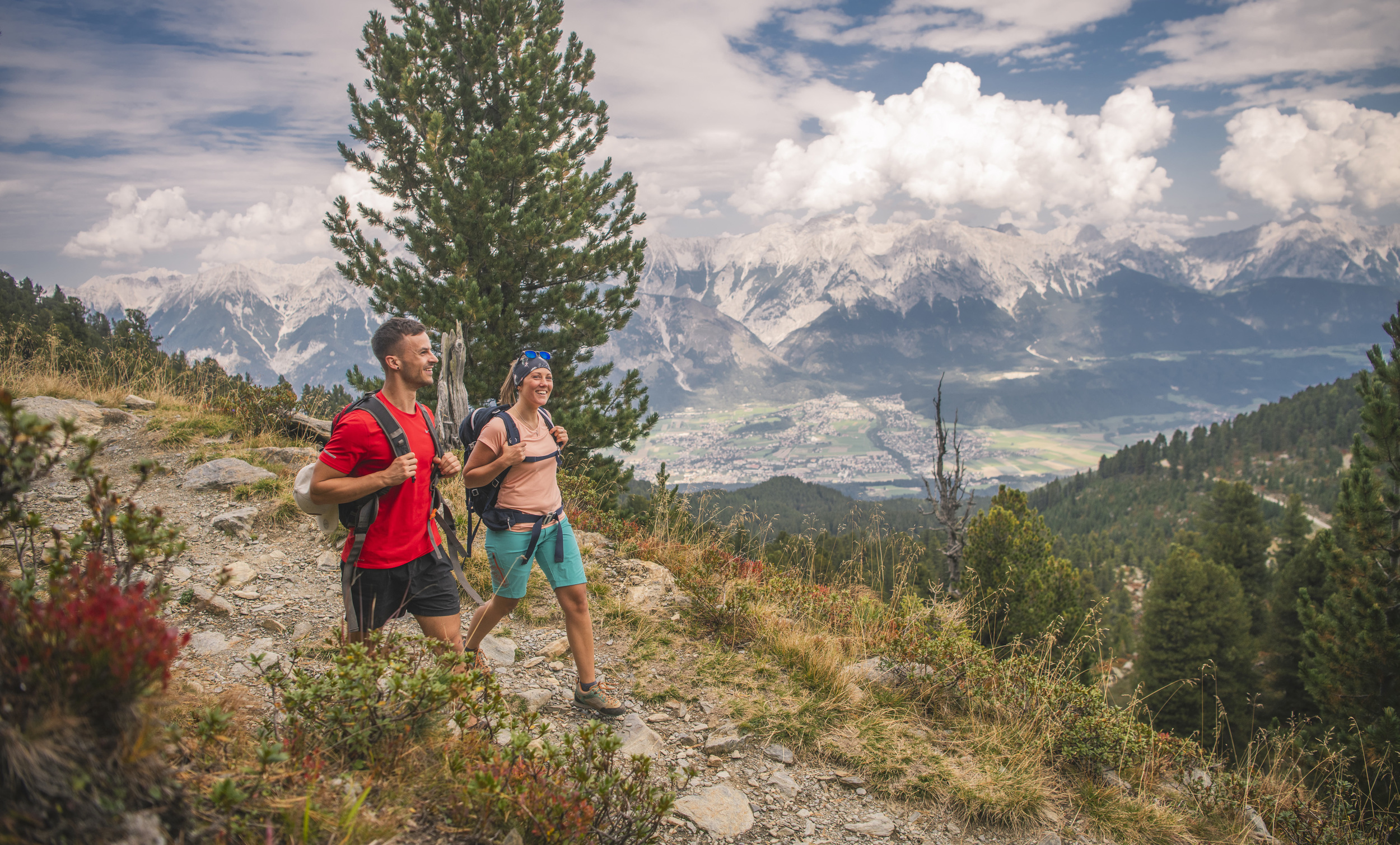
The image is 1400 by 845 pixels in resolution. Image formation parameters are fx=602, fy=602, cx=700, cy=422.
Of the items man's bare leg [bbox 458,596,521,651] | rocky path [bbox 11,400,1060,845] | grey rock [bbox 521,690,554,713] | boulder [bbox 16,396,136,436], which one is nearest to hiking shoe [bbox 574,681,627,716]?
rocky path [bbox 11,400,1060,845]

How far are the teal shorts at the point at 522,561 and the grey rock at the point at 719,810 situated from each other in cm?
154

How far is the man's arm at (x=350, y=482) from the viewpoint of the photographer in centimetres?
323

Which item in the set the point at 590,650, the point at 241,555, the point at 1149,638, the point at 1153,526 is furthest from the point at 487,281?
the point at 1153,526

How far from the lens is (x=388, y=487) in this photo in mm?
3387

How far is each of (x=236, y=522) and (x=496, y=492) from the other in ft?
16.9

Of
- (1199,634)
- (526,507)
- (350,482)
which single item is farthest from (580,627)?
(1199,634)

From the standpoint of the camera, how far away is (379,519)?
352 cm

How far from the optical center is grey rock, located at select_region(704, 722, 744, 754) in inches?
177

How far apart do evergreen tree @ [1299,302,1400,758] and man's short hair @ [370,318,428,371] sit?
55.2ft

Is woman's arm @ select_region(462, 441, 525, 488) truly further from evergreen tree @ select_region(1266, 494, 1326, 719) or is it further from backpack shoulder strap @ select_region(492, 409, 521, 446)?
evergreen tree @ select_region(1266, 494, 1326, 719)

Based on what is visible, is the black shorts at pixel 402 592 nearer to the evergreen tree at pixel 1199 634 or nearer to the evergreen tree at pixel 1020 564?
the evergreen tree at pixel 1020 564

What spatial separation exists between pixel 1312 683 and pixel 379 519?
20.8 m

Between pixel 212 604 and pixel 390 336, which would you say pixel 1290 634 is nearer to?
pixel 390 336

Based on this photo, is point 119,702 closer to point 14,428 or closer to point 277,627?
point 14,428
